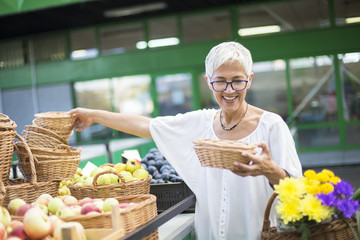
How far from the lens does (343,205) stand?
5.74 feet

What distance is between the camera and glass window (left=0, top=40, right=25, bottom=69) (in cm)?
1442

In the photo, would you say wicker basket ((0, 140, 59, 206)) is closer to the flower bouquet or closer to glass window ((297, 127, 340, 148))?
the flower bouquet

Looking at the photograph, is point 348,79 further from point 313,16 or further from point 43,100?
point 43,100

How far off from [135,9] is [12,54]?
187 inches

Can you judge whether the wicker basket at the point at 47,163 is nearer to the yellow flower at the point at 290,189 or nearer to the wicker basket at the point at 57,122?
the wicker basket at the point at 57,122

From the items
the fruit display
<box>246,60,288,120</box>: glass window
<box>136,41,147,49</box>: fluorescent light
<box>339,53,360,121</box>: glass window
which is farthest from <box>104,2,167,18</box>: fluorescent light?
the fruit display

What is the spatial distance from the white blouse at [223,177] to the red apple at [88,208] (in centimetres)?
72

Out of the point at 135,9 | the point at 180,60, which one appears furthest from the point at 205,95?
the point at 135,9

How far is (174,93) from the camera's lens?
12.7m

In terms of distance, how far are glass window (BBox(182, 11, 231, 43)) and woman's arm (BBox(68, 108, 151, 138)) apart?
9.96 m

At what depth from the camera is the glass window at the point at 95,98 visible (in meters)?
13.4

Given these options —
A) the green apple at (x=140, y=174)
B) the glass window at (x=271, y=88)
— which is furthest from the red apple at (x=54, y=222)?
the glass window at (x=271, y=88)

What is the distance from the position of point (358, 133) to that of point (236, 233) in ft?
32.9

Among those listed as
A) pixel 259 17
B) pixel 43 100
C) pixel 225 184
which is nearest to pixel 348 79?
pixel 259 17
